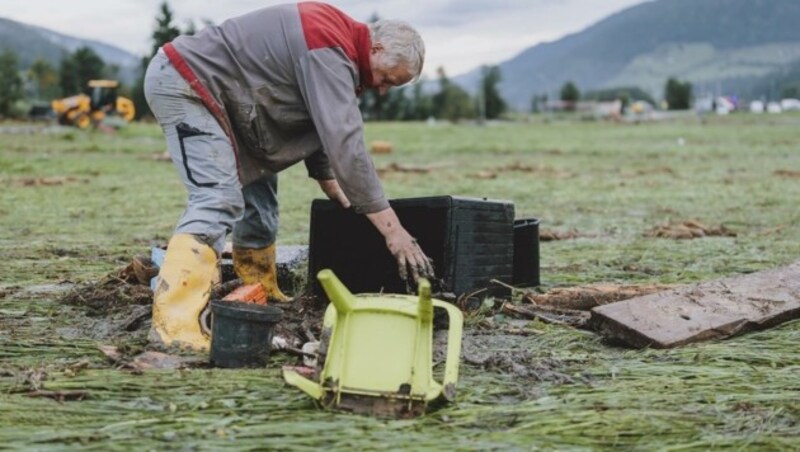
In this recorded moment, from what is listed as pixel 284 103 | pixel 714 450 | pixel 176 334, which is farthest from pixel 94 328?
pixel 714 450

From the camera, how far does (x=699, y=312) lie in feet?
14.1

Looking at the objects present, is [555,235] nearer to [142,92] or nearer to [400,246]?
[400,246]

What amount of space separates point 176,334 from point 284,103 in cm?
108

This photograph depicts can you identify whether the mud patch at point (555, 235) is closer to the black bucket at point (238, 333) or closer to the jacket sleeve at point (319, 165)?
the jacket sleeve at point (319, 165)

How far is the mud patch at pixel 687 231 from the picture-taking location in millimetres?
8164

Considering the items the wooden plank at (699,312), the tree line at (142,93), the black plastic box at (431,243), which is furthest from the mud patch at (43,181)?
the tree line at (142,93)

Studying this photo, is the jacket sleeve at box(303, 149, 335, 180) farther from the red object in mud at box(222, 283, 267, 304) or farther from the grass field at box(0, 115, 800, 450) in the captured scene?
the grass field at box(0, 115, 800, 450)

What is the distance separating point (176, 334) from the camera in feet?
12.8

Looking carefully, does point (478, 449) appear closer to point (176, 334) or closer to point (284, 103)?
point (176, 334)

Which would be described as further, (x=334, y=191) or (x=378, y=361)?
(x=334, y=191)

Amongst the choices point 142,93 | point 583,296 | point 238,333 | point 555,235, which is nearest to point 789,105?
point 142,93

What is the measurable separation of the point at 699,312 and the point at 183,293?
2.16 m

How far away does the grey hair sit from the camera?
4.04m

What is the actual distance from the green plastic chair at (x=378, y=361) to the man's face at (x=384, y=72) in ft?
4.24
